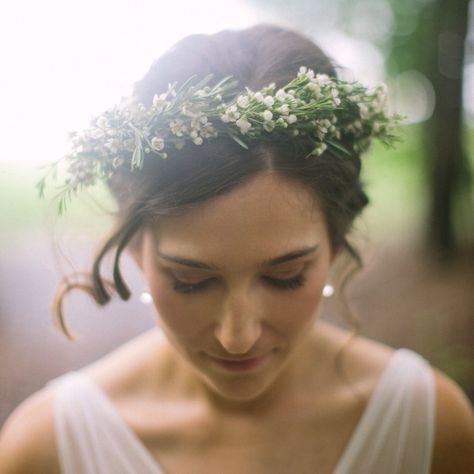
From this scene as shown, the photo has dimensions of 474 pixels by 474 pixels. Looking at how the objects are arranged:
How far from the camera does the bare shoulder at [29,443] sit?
1528mm

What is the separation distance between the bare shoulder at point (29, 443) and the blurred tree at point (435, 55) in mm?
2957

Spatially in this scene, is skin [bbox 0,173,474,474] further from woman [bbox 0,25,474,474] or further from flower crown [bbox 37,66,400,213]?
flower crown [bbox 37,66,400,213]

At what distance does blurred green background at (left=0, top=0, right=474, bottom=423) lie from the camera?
4.81ft

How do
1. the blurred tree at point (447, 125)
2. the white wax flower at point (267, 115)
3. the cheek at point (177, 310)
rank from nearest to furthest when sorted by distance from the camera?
the white wax flower at point (267, 115)
the cheek at point (177, 310)
the blurred tree at point (447, 125)

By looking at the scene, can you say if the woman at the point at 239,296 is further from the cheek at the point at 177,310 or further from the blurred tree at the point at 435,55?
the blurred tree at the point at 435,55

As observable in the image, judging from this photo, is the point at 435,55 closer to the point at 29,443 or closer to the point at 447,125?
the point at 447,125

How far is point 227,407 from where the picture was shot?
5.42 feet

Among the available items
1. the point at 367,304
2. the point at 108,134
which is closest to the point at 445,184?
the point at 367,304

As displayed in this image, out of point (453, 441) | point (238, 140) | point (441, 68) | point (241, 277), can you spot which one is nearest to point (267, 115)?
point (238, 140)

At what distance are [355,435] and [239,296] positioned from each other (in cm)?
70

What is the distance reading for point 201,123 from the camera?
3.81 ft

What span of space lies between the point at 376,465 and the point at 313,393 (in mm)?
273

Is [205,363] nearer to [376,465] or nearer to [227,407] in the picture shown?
[227,407]

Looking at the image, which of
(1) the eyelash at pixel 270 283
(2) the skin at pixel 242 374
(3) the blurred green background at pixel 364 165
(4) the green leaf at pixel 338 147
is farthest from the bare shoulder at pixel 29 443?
(4) the green leaf at pixel 338 147
